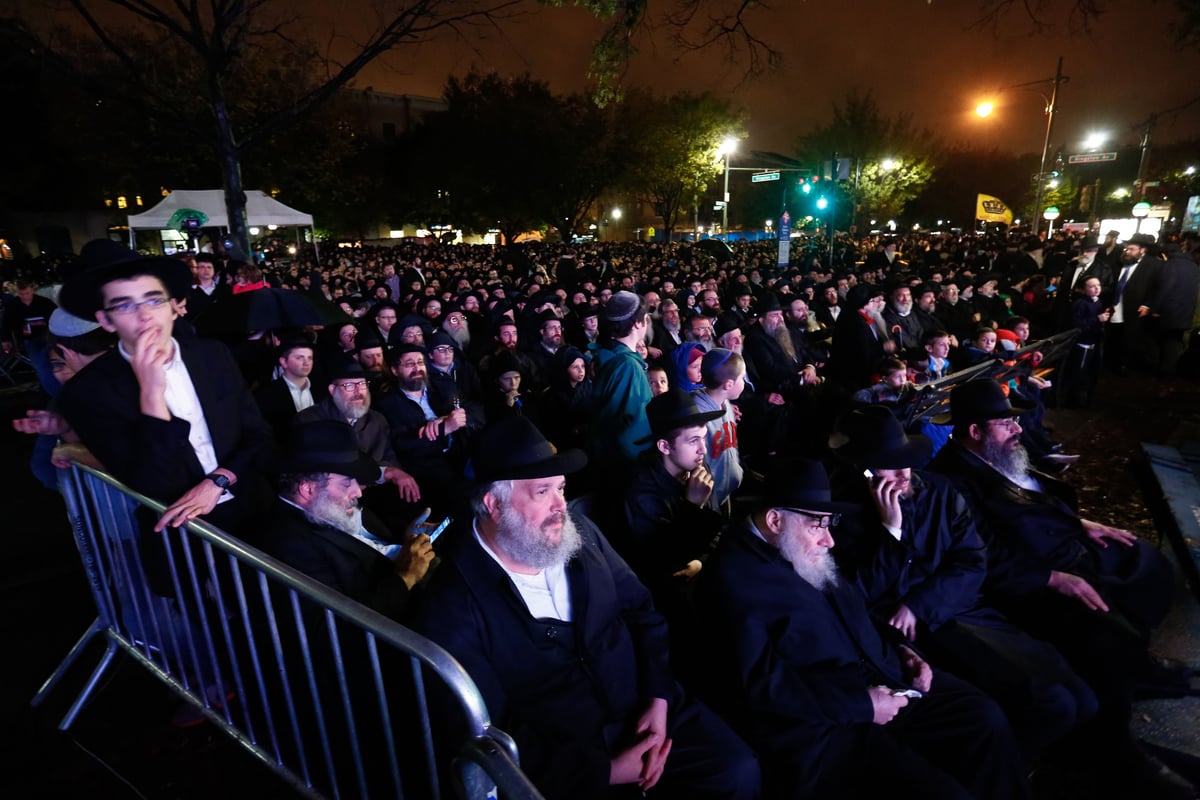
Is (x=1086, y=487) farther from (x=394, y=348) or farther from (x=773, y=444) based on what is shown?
(x=394, y=348)

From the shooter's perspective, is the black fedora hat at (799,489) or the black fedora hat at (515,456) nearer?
the black fedora hat at (515,456)

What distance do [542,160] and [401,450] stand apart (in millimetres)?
44898

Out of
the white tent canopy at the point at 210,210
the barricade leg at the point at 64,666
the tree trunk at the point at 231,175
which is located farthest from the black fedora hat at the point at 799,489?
the white tent canopy at the point at 210,210

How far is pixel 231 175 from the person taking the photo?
12062mm

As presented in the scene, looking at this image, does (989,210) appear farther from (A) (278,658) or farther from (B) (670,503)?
(A) (278,658)

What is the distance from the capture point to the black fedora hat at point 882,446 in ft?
11.5

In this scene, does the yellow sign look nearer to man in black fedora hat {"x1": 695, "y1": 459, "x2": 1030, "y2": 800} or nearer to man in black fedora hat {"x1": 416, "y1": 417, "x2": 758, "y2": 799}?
man in black fedora hat {"x1": 695, "y1": 459, "x2": 1030, "y2": 800}

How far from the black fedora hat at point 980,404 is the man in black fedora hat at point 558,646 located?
254cm

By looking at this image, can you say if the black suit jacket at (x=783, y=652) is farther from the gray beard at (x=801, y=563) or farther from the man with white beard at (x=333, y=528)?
the man with white beard at (x=333, y=528)

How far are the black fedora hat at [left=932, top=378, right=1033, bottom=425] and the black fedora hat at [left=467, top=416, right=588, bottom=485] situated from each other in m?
2.72

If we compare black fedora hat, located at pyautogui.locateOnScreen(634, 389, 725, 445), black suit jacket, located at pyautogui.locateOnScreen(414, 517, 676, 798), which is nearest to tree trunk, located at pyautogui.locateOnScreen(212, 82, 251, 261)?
black fedora hat, located at pyautogui.locateOnScreen(634, 389, 725, 445)

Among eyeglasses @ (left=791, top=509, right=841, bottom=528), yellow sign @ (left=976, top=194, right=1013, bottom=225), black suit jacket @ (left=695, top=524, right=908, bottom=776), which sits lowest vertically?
black suit jacket @ (left=695, top=524, right=908, bottom=776)

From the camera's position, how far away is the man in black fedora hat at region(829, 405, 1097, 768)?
330cm

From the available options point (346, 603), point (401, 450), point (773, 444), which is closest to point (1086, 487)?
point (773, 444)
